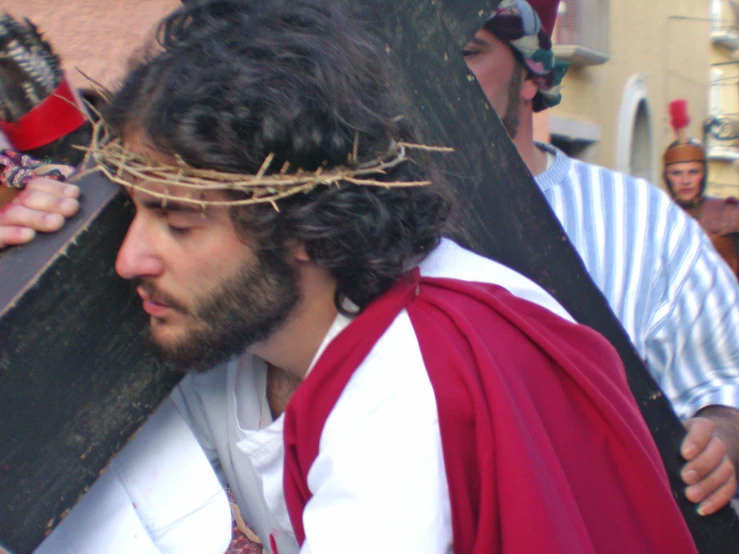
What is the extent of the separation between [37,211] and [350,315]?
541 millimetres

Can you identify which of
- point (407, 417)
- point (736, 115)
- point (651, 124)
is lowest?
point (736, 115)

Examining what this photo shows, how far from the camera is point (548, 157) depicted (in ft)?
7.45

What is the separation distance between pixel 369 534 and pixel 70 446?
473mm

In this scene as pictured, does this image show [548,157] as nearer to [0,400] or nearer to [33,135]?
[33,135]

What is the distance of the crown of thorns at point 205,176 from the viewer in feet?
4.20

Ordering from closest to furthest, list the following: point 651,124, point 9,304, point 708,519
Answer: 1. point 9,304
2. point 708,519
3. point 651,124

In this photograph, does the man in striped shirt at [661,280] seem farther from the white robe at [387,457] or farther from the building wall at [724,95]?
the building wall at [724,95]

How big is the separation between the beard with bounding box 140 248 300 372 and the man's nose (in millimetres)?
34

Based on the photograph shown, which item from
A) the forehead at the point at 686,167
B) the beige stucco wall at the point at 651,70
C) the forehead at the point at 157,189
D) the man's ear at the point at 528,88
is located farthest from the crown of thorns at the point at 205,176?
the beige stucco wall at the point at 651,70

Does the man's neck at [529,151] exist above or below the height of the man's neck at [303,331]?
below

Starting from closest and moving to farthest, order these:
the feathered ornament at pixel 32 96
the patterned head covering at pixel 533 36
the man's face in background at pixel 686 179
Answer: the feathered ornament at pixel 32 96
the patterned head covering at pixel 533 36
the man's face in background at pixel 686 179

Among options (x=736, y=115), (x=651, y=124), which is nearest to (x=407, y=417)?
(x=651, y=124)

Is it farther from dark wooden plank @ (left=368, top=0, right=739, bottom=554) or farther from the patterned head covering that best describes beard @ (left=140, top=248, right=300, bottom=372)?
the patterned head covering

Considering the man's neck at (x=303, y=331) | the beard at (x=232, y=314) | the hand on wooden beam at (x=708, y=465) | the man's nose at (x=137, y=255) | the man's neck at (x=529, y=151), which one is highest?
the man's nose at (x=137, y=255)
